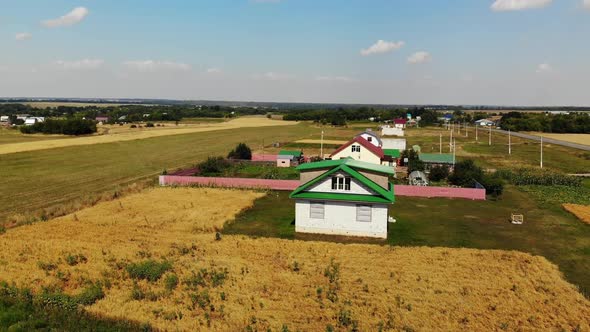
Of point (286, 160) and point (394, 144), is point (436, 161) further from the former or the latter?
point (394, 144)

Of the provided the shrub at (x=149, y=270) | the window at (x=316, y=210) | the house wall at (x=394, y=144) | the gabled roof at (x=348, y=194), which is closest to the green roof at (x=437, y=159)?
the house wall at (x=394, y=144)

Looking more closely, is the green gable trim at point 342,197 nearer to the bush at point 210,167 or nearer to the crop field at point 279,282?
the crop field at point 279,282

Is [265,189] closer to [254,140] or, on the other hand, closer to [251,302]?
[251,302]

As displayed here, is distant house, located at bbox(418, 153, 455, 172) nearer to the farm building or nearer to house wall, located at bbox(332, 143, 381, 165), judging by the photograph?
house wall, located at bbox(332, 143, 381, 165)

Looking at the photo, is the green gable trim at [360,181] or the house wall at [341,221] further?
the house wall at [341,221]

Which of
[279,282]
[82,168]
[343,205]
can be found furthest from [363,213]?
[82,168]

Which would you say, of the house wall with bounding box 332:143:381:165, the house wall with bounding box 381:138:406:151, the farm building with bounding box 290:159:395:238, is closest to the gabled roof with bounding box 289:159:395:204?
the farm building with bounding box 290:159:395:238
